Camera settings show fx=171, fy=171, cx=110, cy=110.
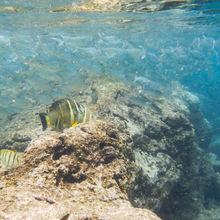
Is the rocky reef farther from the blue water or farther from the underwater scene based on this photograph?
the blue water

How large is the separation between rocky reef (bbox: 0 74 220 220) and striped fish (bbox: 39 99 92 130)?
114 millimetres

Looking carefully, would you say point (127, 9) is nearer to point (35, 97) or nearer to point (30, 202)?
point (35, 97)

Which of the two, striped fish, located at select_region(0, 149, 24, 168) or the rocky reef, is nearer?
the rocky reef

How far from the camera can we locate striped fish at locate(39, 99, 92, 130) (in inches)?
83.4

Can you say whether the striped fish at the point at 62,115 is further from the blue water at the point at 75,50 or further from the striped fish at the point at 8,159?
the blue water at the point at 75,50

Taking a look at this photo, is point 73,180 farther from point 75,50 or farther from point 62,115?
point 75,50

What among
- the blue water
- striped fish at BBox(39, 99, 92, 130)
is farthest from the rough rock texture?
the blue water

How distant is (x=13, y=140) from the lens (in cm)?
493

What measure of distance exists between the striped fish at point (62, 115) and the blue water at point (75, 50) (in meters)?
7.71

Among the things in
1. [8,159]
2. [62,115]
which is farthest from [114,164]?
[8,159]

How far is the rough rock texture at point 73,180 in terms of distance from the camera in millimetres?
1262

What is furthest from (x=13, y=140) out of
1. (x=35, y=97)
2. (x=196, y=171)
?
(x=35, y=97)

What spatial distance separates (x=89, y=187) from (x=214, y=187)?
31.7 feet

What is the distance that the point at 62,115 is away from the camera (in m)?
2.14
